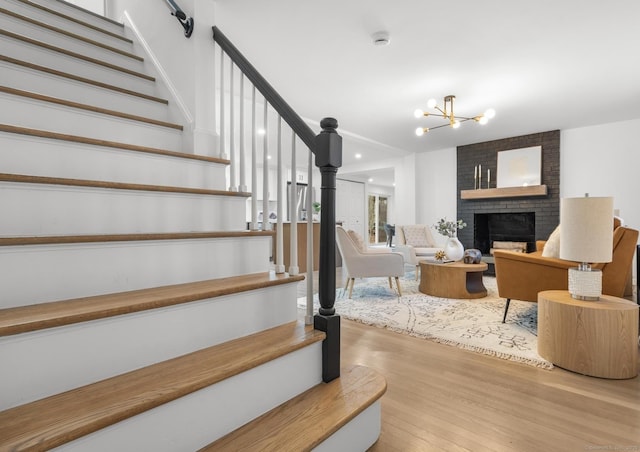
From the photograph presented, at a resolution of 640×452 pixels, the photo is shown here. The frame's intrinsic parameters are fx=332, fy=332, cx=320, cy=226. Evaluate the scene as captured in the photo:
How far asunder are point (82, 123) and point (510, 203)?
6.78m

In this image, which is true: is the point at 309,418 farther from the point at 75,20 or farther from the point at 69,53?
the point at 75,20

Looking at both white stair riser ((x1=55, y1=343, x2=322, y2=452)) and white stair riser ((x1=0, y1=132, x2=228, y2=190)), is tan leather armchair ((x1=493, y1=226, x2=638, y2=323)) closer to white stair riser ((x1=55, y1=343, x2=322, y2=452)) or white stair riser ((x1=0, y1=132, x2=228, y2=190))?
white stair riser ((x1=55, y1=343, x2=322, y2=452))

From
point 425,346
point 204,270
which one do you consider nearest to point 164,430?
point 204,270

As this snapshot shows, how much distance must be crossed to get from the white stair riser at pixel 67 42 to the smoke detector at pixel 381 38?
78.8 inches

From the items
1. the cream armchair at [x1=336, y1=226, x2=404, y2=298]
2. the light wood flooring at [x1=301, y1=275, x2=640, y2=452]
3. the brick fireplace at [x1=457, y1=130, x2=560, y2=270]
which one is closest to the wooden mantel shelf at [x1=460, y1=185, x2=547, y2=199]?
the brick fireplace at [x1=457, y1=130, x2=560, y2=270]

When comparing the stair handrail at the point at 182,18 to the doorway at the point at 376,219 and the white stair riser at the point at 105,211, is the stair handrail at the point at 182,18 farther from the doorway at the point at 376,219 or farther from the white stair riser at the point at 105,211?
the doorway at the point at 376,219

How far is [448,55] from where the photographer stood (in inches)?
128

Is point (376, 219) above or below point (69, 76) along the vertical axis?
below

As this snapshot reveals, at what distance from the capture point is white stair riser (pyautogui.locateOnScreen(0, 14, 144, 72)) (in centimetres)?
216

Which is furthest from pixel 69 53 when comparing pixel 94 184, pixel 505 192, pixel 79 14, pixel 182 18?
pixel 505 192

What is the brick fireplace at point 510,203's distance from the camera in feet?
19.4

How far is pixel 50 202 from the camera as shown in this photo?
126cm

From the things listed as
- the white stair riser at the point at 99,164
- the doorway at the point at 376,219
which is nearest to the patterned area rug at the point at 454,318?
the white stair riser at the point at 99,164

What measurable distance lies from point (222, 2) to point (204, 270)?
2.27 metres
